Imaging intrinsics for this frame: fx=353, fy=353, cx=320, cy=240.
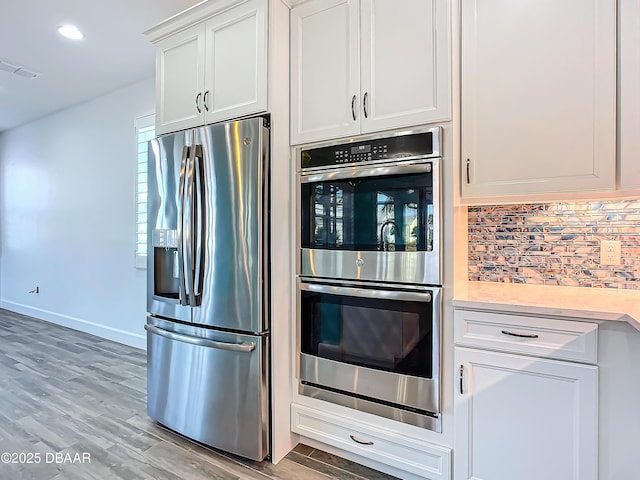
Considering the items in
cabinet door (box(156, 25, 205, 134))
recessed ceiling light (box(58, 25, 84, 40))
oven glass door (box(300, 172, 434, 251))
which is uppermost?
recessed ceiling light (box(58, 25, 84, 40))

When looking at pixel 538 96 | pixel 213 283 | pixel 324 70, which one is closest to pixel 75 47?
pixel 324 70

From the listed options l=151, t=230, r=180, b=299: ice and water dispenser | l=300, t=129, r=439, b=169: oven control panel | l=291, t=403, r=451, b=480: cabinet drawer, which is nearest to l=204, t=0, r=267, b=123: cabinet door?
l=300, t=129, r=439, b=169: oven control panel

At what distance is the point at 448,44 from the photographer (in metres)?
1.58

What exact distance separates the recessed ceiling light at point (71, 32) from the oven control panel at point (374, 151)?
2264 mm

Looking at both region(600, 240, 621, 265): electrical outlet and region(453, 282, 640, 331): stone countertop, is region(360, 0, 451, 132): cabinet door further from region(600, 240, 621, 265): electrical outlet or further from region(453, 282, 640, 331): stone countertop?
region(600, 240, 621, 265): electrical outlet

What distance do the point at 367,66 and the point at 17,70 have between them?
3.65 metres

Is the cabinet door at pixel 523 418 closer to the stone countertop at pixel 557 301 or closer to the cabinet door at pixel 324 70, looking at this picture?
the stone countertop at pixel 557 301

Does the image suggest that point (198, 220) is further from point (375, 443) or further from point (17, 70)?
point (17, 70)

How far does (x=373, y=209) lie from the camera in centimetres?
174

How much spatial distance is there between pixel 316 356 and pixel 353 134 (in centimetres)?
120

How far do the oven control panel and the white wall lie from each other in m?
2.48

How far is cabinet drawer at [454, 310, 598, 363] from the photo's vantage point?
1342mm

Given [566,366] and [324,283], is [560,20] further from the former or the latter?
[324,283]

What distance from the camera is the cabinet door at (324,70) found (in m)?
1.81
